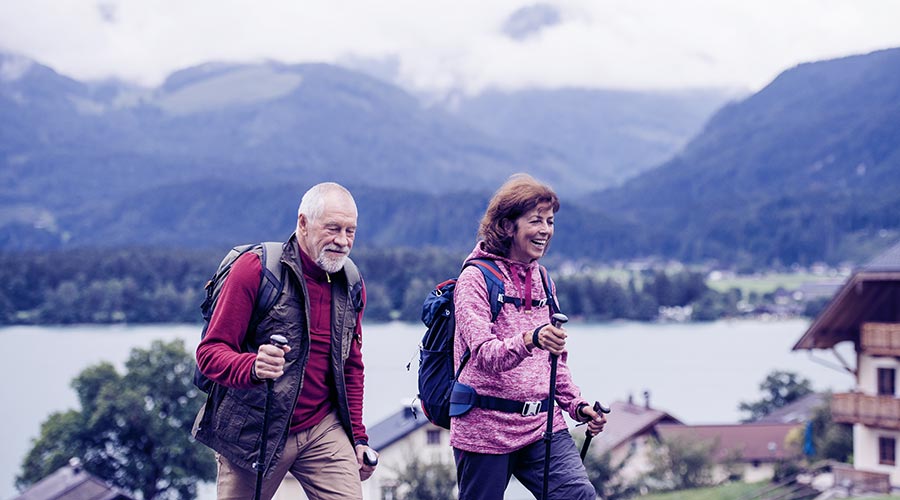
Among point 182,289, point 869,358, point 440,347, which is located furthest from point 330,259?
point 182,289

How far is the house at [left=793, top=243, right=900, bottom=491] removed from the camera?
27.2m

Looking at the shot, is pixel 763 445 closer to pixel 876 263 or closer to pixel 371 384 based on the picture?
pixel 876 263

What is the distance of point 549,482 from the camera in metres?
4.63

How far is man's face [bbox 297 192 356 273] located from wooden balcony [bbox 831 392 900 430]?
26.0m

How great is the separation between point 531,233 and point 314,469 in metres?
1.37

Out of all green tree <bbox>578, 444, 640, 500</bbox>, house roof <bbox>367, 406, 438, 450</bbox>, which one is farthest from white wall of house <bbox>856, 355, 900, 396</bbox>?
green tree <bbox>578, 444, 640, 500</bbox>

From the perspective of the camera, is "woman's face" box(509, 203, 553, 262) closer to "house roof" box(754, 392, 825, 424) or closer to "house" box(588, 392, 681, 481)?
"house" box(588, 392, 681, 481)

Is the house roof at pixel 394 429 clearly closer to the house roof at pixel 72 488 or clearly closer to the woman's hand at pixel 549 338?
the house roof at pixel 72 488

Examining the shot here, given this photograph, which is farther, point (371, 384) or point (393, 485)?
point (371, 384)

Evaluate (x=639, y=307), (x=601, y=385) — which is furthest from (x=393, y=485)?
(x=639, y=307)

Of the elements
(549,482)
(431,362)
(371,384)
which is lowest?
(371,384)

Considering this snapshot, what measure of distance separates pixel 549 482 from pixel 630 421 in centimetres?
5475

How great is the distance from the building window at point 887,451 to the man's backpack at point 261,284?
27351 mm

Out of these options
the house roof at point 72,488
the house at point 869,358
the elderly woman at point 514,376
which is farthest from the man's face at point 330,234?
the house roof at point 72,488
